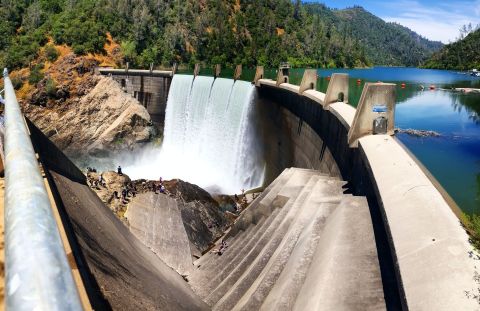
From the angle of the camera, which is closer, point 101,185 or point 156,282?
point 156,282

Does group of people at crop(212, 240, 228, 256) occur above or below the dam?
below

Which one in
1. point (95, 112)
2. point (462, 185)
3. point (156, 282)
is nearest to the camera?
point (156, 282)

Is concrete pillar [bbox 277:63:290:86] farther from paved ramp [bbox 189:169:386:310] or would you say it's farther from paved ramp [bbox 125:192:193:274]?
paved ramp [bbox 189:169:386:310]

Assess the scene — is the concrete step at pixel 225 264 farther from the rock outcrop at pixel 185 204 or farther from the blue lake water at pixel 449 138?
the blue lake water at pixel 449 138

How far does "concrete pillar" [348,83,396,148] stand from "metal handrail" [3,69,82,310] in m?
11.6

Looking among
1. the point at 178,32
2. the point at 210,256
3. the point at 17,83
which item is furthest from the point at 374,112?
the point at 178,32

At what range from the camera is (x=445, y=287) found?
4.75m

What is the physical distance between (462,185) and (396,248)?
1764cm

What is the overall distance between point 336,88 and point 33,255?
17860 millimetres

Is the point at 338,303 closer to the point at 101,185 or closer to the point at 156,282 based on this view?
the point at 156,282

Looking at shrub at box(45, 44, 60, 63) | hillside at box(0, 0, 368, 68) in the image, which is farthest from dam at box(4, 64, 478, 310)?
hillside at box(0, 0, 368, 68)

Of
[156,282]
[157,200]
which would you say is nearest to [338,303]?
[156,282]

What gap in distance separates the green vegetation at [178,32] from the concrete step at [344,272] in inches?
2214

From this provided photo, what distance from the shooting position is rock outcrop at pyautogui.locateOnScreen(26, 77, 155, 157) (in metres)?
41.2
